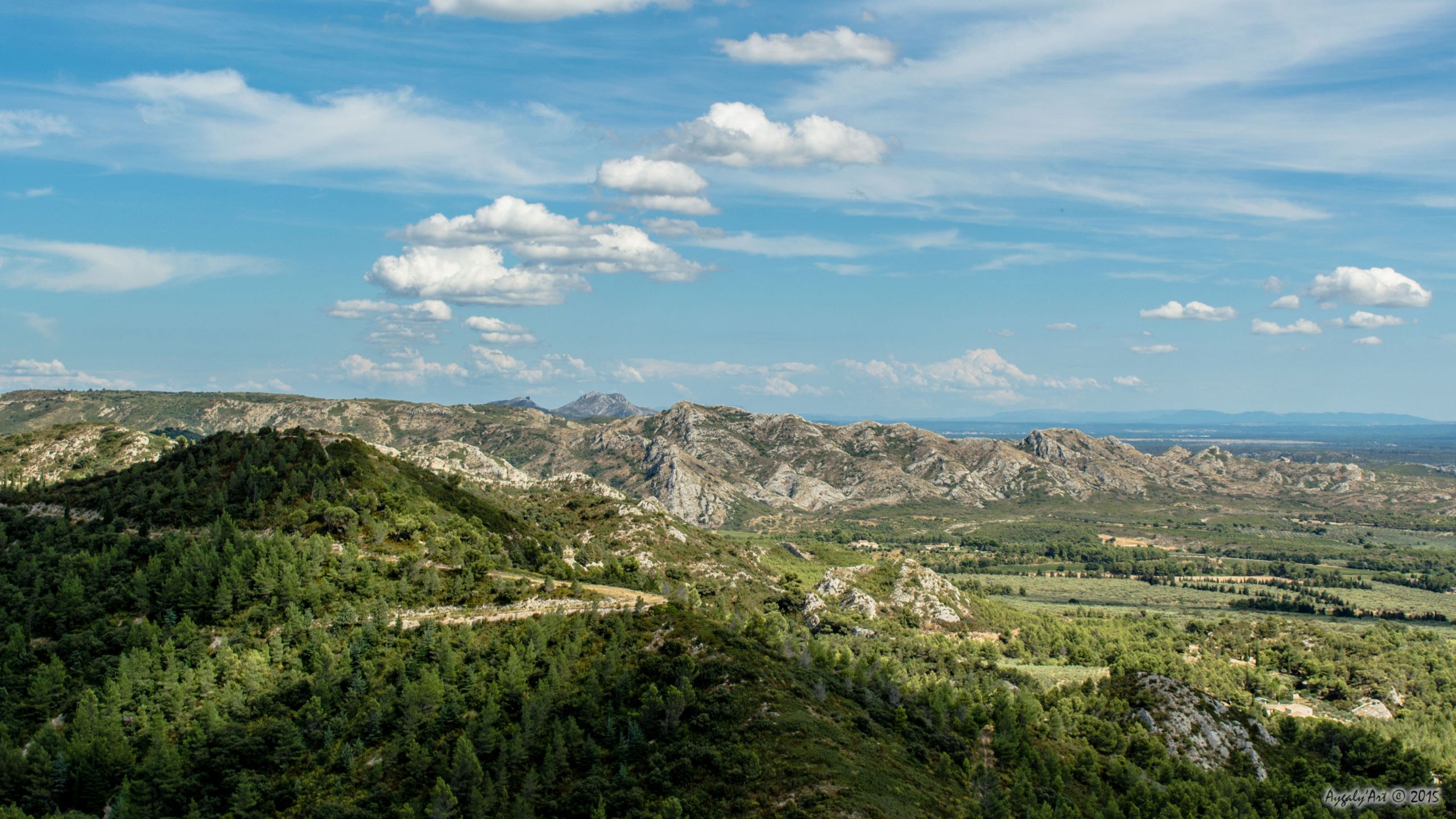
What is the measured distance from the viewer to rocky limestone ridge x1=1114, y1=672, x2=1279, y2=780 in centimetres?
13712

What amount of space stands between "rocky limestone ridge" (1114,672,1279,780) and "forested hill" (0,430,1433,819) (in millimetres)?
450

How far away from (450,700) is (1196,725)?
114 m

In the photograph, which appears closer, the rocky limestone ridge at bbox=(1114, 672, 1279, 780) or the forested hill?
the forested hill

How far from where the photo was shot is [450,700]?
102m

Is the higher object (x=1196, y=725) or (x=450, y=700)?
(x=450, y=700)

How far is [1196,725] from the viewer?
142 meters

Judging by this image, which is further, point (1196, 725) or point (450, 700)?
point (1196, 725)

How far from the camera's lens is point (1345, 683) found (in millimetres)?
195500

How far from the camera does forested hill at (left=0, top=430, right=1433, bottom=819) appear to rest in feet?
300

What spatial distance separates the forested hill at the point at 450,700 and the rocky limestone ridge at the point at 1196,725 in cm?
45

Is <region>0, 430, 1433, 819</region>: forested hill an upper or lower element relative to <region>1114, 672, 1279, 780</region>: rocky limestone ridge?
upper

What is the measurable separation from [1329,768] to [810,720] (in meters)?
91.7

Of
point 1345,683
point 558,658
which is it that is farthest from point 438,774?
point 1345,683

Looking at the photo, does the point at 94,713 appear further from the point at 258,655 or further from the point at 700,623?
the point at 700,623
